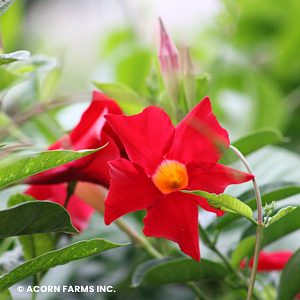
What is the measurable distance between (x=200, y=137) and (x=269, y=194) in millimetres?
95

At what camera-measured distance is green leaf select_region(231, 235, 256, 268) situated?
33 centimetres

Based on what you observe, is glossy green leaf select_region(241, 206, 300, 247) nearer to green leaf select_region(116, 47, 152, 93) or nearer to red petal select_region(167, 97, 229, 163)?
red petal select_region(167, 97, 229, 163)

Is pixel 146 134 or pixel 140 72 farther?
pixel 140 72

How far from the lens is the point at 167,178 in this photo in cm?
26

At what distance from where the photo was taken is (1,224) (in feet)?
0.77

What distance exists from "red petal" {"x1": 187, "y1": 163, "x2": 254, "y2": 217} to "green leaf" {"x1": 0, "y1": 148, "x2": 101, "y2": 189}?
81 mm

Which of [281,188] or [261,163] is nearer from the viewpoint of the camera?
[281,188]

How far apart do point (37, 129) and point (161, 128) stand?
0.39m

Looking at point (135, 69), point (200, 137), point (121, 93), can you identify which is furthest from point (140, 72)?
point (200, 137)

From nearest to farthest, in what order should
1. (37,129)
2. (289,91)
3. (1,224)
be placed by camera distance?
(1,224) < (37,129) < (289,91)

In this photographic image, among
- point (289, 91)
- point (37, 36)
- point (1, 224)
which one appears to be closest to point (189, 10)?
point (289, 91)

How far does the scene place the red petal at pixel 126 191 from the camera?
24 cm

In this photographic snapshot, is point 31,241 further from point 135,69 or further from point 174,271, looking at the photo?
point 135,69

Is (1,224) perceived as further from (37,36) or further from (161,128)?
(37,36)
